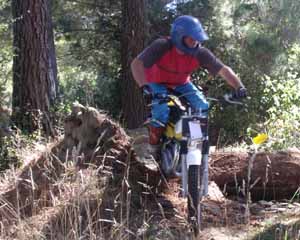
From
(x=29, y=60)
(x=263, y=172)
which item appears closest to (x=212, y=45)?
(x=29, y=60)

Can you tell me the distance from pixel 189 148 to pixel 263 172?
172 centimetres

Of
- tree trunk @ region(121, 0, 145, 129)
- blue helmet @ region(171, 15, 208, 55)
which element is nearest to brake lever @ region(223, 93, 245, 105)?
blue helmet @ region(171, 15, 208, 55)

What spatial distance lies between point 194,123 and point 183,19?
0.87 meters

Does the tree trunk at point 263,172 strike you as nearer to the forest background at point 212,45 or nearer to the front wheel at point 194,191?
the front wheel at point 194,191

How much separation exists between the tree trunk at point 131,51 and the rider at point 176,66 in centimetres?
654

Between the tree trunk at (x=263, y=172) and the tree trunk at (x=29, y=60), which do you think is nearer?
the tree trunk at (x=263, y=172)

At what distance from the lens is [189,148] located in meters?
4.91

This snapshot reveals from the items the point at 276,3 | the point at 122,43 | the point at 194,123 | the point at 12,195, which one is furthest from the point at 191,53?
the point at 276,3

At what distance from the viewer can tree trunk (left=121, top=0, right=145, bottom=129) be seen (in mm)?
11938

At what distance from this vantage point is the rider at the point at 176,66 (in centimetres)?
505

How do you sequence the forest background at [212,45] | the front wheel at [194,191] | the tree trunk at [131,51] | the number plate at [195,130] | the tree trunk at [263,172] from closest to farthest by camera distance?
1. the front wheel at [194,191]
2. the number plate at [195,130]
3. the tree trunk at [263,172]
4. the tree trunk at [131,51]
5. the forest background at [212,45]

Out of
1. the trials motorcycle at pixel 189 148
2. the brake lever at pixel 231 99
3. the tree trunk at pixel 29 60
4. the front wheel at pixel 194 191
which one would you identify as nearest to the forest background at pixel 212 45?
the tree trunk at pixel 29 60

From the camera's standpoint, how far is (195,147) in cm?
492

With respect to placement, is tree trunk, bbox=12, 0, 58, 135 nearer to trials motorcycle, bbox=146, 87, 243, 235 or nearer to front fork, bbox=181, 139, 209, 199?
trials motorcycle, bbox=146, 87, 243, 235
